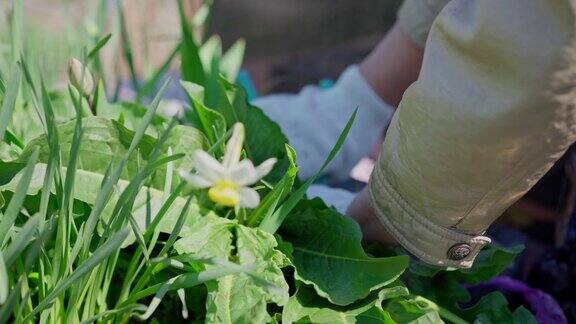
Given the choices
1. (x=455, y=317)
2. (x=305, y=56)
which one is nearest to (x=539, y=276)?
(x=455, y=317)

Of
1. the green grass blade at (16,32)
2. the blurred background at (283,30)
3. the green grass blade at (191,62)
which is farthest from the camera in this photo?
the blurred background at (283,30)

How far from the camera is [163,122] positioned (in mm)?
959

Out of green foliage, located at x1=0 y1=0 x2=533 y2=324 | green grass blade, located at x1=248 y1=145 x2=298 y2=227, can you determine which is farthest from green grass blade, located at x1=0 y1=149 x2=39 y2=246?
green grass blade, located at x1=248 y1=145 x2=298 y2=227

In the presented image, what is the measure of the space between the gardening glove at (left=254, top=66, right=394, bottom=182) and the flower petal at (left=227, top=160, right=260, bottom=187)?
73cm

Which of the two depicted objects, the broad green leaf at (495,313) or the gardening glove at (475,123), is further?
the broad green leaf at (495,313)

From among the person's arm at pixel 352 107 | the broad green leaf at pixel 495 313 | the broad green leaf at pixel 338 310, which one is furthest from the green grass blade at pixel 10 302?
the person's arm at pixel 352 107

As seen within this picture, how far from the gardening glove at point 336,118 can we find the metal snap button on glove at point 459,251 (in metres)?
0.54

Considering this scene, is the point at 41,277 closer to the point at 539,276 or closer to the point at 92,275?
the point at 92,275

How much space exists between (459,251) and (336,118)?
0.63m

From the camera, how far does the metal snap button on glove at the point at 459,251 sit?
31.1 inches

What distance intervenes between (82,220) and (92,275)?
3.8 inches

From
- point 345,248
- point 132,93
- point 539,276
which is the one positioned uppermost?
point 345,248

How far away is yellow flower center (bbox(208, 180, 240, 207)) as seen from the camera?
586 millimetres

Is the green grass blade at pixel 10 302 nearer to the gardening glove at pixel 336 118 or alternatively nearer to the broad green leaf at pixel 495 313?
the broad green leaf at pixel 495 313
